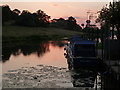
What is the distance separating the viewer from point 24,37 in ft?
401

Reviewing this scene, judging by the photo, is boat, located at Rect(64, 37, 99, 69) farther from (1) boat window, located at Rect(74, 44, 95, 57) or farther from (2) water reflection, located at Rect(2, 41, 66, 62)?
(2) water reflection, located at Rect(2, 41, 66, 62)

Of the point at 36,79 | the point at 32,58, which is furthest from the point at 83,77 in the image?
the point at 32,58

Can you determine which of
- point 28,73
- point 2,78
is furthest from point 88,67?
point 2,78

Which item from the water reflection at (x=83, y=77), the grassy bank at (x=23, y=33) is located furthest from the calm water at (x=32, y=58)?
the grassy bank at (x=23, y=33)

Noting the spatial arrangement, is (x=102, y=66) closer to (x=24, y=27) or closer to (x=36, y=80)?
(x=36, y=80)

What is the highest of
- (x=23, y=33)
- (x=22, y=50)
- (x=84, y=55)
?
(x=23, y=33)

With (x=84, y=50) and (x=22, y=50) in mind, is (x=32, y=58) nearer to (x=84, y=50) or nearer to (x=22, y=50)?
(x=84, y=50)

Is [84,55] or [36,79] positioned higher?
[84,55]

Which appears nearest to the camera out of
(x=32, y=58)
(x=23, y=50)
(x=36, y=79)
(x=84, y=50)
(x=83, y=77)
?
(x=36, y=79)

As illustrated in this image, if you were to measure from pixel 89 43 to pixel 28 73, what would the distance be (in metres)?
5.96

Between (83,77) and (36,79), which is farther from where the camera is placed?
(83,77)

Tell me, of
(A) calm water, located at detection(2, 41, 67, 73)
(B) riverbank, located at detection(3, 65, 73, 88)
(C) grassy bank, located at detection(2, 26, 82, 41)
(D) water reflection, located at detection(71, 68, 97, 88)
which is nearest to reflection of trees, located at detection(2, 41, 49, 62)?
(A) calm water, located at detection(2, 41, 67, 73)

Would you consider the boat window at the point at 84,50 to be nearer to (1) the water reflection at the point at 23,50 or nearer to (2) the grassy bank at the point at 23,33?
(1) the water reflection at the point at 23,50

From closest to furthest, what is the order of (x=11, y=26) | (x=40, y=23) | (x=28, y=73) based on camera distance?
(x=28, y=73) → (x=11, y=26) → (x=40, y=23)
